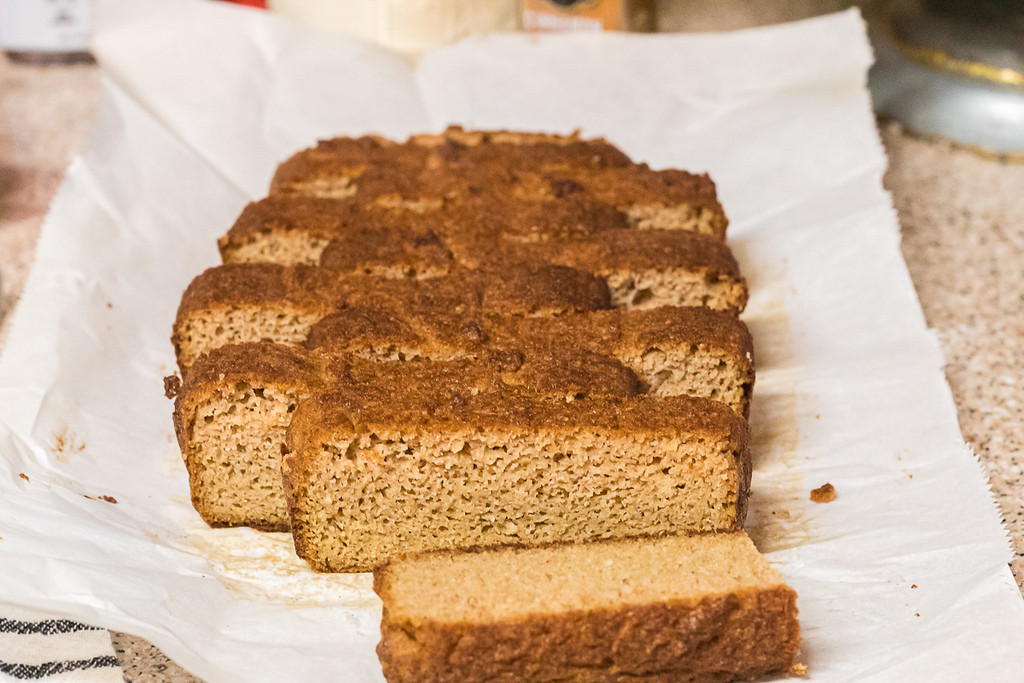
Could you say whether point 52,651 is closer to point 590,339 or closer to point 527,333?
point 527,333

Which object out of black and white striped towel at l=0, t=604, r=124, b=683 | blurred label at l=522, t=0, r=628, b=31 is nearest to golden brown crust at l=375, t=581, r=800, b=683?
black and white striped towel at l=0, t=604, r=124, b=683

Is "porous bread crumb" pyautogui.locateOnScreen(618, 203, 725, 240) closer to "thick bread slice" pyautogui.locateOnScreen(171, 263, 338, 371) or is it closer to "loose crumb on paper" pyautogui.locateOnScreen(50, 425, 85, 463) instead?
"thick bread slice" pyautogui.locateOnScreen(171, 263, 338, 371)

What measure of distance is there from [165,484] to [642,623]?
1646mm

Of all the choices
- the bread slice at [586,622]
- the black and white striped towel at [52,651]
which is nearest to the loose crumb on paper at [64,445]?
the black and white striped towel at [52,651]

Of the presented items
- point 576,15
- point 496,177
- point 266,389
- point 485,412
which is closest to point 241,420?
point 266,389

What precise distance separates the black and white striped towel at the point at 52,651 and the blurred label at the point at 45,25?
4.03 m

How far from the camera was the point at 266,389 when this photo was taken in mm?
2867

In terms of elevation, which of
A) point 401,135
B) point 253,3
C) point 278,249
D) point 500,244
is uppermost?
point 253,3

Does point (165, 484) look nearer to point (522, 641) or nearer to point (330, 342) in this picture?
point (330, 342)

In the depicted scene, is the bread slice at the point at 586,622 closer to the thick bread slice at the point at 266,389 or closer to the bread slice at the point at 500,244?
the thick bread slice at the point at 266,389

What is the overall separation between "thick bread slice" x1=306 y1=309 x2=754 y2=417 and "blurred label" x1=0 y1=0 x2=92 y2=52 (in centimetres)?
351

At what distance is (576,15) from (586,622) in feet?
12.5

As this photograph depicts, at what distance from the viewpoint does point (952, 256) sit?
445cm

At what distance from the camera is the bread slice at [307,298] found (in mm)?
3238
